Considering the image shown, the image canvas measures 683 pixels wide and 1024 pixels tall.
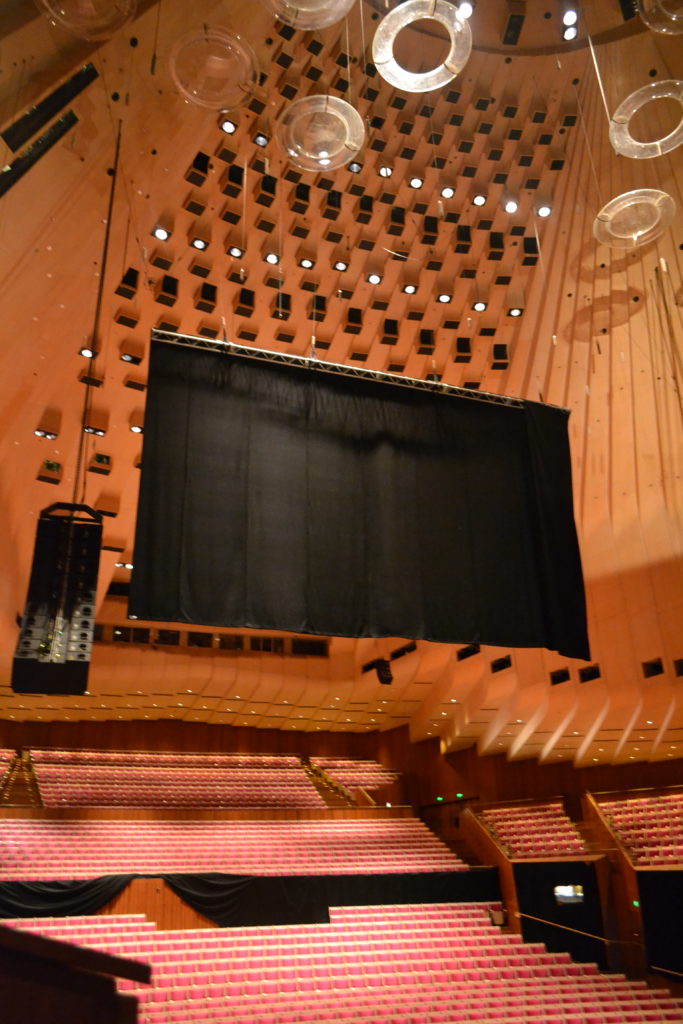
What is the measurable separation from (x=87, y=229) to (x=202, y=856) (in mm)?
10329

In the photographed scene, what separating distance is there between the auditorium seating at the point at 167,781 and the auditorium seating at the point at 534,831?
13.5ft

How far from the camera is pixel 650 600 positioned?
12.6m

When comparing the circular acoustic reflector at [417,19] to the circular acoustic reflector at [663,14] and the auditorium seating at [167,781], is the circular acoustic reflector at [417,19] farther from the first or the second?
the auditorium seating at [167,781]

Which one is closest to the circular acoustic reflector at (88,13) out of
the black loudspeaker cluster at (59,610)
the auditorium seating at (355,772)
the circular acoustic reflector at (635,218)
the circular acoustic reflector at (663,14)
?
the circular acoustic reflector at (663,14)

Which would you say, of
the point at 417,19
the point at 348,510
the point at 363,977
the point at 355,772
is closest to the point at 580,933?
the point at 363,977

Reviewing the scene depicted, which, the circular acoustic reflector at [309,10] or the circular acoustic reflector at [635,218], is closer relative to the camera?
the circular acoustic reflector at [309,10]

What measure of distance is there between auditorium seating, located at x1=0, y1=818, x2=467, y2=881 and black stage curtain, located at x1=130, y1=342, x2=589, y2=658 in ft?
24.2

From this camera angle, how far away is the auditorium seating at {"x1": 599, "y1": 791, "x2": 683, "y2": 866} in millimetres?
12124

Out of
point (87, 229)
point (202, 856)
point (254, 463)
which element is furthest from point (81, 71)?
point (202, 856)

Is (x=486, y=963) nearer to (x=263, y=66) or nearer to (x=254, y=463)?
(x=254, y=463)

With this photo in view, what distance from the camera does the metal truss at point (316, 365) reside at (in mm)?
7070

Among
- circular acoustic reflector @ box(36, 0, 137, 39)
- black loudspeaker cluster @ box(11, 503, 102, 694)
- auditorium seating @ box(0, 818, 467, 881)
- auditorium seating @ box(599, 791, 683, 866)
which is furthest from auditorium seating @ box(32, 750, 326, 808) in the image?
circular acoustic reflector @ box(36, 0, 137, 39)

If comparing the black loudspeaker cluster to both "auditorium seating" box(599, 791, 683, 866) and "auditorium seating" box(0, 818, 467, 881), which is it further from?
"auditorium seating" box(599, 791, 683, 866)

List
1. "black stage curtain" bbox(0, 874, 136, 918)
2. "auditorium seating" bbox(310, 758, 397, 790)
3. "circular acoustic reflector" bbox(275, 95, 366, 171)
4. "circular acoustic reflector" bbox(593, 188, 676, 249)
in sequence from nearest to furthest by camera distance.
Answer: "circular acoustic reflector" bbox(275, 95, 366, 171) → "circular acoustic reflector" bbox(593, 188, 676, 249) → "black stage curtain" bbox(0, 874, 136, 918) → "auditorium seating" bbox(310, 758, 397, 790)
